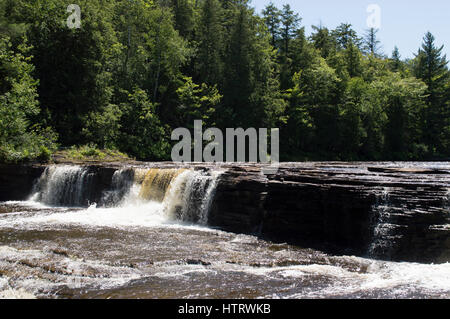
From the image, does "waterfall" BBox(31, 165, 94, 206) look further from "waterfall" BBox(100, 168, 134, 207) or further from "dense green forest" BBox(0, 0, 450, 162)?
"dense green forest" BBox(0, 0, 450, 162)

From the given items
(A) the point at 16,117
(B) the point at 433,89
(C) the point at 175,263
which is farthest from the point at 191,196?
(B) the point at 433,89

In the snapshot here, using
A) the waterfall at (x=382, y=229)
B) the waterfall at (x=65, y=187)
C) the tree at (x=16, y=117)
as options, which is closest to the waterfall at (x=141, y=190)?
the waterfall at (x=65, y=187)

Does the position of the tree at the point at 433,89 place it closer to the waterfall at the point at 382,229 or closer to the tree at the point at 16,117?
the waterfall at the point at 382,229

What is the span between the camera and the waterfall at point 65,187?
17422mm

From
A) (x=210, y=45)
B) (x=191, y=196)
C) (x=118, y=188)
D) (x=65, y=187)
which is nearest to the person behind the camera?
(x=191, y=196)

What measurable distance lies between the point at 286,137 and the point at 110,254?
100ft

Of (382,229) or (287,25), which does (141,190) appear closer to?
(382,229)

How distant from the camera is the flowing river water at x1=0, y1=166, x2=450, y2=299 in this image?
6695 millimetres

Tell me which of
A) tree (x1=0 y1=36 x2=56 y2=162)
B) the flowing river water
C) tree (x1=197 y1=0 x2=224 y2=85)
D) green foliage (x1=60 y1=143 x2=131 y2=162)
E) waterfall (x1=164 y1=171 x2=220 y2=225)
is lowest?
the flowing river water

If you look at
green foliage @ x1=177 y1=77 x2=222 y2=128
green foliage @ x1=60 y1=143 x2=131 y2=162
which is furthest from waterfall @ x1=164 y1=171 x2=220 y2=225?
green foliage @ x1=177 y1=77 x2=222 y2=128

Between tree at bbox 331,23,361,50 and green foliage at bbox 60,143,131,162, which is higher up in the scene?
tree at bbox 331,23,361,50

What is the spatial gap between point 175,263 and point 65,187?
1139 centimetres

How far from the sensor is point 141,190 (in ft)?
53.4

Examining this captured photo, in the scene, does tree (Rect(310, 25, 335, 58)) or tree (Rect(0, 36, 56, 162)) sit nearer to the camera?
tree (Rect(0, 36, 56, 162))
